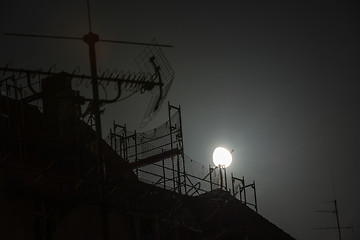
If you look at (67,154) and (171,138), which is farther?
(171,138)

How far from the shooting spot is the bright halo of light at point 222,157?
27453 mm

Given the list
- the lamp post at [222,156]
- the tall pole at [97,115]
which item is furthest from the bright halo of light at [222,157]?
the tall pole at [97,115]

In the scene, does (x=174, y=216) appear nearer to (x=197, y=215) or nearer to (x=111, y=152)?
(x=197, y=215)

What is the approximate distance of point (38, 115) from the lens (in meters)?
27.6

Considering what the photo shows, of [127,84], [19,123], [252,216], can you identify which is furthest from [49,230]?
[252,216]

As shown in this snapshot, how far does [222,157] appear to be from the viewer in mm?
27469

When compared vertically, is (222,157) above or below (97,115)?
above

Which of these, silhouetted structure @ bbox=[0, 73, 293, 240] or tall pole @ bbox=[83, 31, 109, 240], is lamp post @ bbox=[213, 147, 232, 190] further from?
tall pole @ bbox=[83, 31, 109, 240]

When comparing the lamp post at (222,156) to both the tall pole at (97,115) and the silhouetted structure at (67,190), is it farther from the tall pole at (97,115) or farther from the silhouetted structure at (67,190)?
the tall pole at (97,115)

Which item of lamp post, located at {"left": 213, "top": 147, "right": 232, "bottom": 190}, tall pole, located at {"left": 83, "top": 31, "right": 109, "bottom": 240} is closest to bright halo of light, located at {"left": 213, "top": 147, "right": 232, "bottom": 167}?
lamp post, located at {"left": 213, "top": 147, "right": 232, "bottom": 190}

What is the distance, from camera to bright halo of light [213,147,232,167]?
90.1ft

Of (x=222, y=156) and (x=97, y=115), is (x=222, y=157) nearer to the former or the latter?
(x=222, y=156)

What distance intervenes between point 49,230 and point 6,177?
114 inches

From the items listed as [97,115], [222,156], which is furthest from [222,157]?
[97,115]
